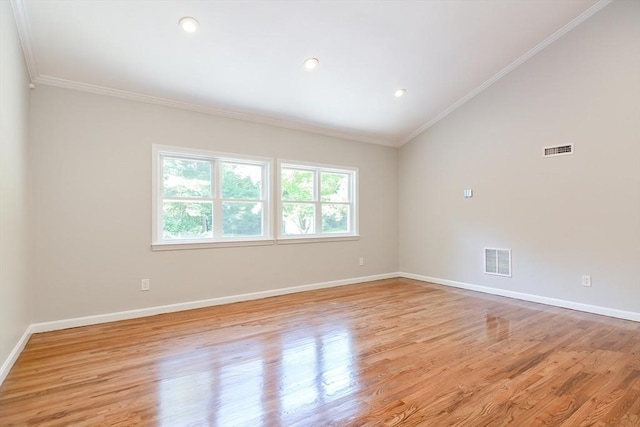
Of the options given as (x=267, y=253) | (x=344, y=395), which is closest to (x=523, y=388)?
(x=344, y=395)

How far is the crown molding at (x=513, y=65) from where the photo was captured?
379cm

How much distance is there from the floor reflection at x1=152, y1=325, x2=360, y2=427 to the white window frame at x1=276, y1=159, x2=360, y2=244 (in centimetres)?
205

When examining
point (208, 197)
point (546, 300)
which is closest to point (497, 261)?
point (546, 300)

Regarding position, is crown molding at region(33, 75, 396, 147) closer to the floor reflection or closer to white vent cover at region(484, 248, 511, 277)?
white vent cover at region(484, 248, 511, 277)

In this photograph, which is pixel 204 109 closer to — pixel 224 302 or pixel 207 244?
pixel 207 244

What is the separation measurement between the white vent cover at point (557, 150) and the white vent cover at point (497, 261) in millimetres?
1381

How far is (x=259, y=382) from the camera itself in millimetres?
2229

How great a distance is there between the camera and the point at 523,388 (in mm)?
2121

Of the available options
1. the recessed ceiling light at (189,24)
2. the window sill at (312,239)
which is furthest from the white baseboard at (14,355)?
the recessed ceiling light at (189,24)

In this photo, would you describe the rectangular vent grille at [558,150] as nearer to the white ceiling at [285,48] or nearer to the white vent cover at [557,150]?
the white vent cover at [557,150]

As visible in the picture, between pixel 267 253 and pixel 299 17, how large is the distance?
2960mm

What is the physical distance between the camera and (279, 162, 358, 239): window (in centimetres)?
499

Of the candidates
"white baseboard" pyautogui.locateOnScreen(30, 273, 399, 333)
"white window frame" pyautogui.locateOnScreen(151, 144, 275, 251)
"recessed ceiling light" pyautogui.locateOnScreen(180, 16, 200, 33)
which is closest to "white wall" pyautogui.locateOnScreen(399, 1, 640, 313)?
"white baseboard" pyautogui.locateOnScreen(30, 273, 399, 333)

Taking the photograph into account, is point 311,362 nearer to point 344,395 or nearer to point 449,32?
point 344,395
